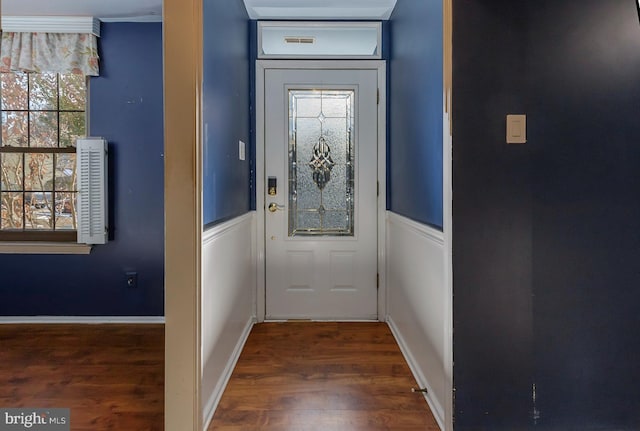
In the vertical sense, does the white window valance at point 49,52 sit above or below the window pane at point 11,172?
above

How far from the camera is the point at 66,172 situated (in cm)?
316

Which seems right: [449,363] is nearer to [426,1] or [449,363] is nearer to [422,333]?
[422,333]

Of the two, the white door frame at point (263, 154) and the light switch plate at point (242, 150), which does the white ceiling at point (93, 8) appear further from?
the light switch plate at point (242, 150)

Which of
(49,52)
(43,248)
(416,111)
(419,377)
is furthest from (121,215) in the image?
(419,377)

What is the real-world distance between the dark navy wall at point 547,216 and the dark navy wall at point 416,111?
25cm

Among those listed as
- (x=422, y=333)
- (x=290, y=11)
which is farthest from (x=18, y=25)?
(x=422, y=333)

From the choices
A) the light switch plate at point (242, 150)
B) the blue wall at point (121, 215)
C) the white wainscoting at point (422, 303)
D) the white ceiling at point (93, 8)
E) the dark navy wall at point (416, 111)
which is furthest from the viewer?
the blue wall at point (121, 215)

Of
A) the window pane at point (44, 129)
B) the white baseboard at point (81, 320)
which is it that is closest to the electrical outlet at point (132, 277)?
the white baseboard at point (81, 320)

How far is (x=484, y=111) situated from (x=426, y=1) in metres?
0.85

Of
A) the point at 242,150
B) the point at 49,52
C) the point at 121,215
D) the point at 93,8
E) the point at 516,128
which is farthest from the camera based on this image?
the point at 121,215

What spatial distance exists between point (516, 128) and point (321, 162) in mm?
1749

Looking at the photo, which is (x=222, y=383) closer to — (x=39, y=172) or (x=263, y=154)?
(x=263, y=154)

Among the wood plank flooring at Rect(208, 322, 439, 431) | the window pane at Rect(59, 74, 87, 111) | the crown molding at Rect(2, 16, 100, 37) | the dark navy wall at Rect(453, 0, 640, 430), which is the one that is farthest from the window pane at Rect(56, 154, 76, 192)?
the dark navy wall at Rect(453, 0, 640, 430)

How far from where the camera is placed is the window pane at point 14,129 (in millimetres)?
3133
